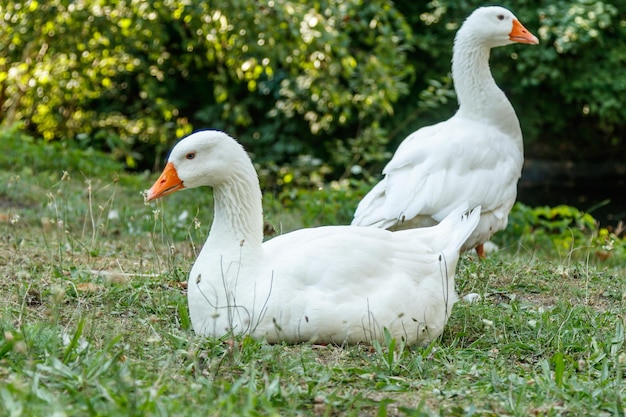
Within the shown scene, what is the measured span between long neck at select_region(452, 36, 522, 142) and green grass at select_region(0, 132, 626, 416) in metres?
1.41

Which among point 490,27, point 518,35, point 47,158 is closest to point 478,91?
point 490,27

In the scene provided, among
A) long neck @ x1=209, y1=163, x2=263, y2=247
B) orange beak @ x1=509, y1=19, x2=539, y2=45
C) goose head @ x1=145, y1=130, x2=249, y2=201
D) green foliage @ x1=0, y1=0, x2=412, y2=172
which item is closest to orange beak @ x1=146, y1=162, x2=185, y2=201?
goose head @ x1=145, y1=130, x2=249, y2=201

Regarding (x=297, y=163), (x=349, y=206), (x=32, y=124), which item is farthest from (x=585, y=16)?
(x=32, y=124)

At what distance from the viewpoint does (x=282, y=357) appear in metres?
3.80

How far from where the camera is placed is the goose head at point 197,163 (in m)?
4.36

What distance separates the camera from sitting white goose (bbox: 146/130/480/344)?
406cm

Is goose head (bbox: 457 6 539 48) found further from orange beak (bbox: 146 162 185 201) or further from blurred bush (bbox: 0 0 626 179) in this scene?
orange beak (bbox: 146 162 185 201)

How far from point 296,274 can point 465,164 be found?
243 centimetres

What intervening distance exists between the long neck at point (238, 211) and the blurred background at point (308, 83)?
5.77 meters

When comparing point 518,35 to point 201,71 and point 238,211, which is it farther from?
point 201,71

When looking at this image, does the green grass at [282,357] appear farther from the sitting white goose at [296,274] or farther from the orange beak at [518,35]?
the orange beak at [518,35]

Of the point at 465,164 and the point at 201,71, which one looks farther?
the point at 201,71

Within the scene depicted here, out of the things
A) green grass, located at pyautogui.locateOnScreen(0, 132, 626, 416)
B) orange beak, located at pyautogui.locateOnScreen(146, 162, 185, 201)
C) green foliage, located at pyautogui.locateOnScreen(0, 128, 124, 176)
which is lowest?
green foliage, located at pyautogui.locateOnScreen(0, 128, 124, 176)

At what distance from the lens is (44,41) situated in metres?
12.6
